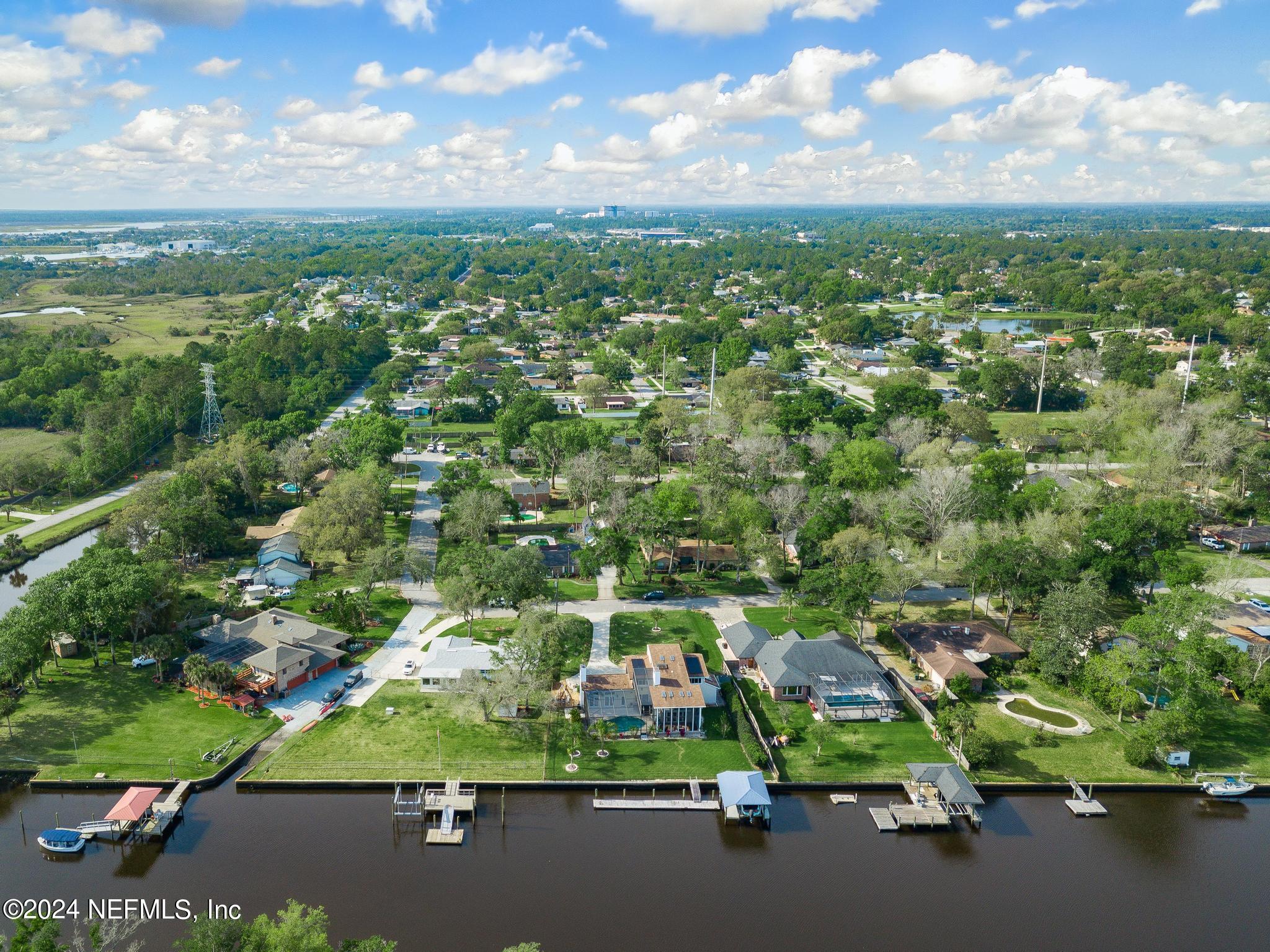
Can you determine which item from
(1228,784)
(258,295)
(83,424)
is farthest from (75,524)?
(258,295)

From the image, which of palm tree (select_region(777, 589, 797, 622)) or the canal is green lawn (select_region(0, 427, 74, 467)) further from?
palm tree (select_region(777, 589, 797, 622))

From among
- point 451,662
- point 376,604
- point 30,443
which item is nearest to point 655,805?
point 451,662

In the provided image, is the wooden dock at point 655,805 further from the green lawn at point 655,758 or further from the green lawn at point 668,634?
the green lawn at point 668,634

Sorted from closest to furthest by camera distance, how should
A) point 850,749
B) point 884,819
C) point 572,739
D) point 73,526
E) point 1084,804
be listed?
point 884,819 → point 1084,804 → point 850,749 → point 572,739 → point 73,526

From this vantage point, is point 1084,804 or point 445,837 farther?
point 1084,804

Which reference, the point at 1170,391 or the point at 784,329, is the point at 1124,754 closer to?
the point at 1170,391

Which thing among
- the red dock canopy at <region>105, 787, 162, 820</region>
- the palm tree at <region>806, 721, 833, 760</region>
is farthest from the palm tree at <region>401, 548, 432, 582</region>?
the palm tree at <region>806, 721, 833, 760</region>

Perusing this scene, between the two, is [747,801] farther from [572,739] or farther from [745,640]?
[745,640]

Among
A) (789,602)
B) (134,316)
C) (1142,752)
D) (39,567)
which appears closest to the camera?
(1142,752)
